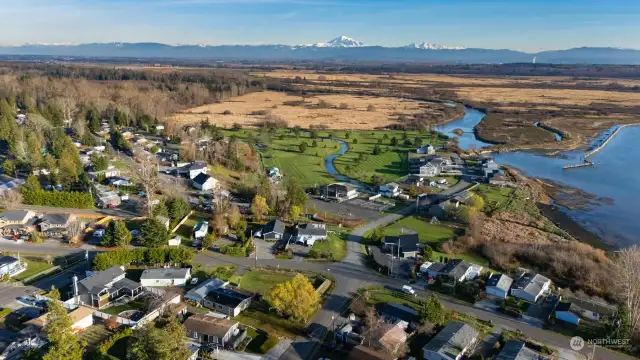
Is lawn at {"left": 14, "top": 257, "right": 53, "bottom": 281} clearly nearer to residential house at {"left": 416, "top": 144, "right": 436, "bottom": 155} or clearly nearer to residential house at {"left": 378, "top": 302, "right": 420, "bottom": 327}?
residential house at {"left": 378, "top": 302, "right": 420, "bottom": 327}

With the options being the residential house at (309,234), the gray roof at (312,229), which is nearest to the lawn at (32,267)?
the residential house at (309,234)

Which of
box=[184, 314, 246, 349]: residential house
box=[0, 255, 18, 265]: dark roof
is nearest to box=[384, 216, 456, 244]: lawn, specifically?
box=[184, 314, 246, 349]: residential house

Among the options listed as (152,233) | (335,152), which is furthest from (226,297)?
(335,152)

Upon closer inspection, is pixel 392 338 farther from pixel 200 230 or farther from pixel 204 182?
pixel 204 182

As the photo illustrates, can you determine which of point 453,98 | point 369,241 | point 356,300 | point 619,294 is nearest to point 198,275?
point 356,300

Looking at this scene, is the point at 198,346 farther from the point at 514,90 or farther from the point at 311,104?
the point at 514,90

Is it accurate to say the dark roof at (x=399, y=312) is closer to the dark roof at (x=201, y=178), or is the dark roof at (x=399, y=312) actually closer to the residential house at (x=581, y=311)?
the residential house at (x=581, y=311)
